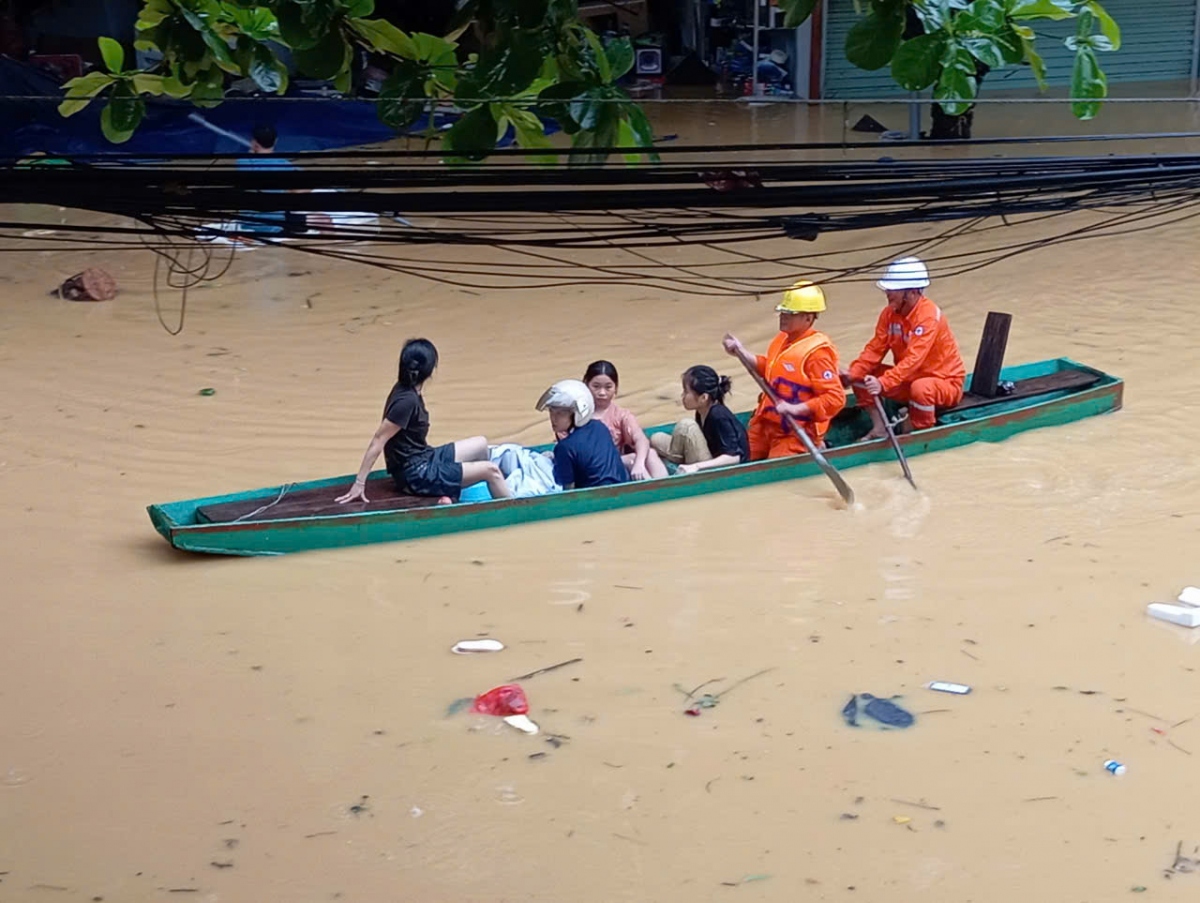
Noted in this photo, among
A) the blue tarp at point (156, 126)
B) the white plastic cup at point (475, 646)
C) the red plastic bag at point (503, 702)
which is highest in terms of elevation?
the blue tarp at point (156, 126)

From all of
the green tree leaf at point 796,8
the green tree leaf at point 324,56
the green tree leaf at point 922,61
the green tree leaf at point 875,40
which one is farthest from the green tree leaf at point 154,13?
the green tree leaf at point 922,61

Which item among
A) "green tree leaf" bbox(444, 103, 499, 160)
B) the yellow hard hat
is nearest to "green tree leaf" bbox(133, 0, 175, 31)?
"green tree leaf" bbox(444, 103, 499, 160)

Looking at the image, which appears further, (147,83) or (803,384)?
(803,384)

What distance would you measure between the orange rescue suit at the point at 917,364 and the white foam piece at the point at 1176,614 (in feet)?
7.25

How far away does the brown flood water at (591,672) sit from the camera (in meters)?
5.17

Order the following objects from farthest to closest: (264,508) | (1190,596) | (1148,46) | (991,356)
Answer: (1148,46), (991,356), (264,508), (1190,596)

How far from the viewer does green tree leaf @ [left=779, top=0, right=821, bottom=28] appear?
118 inches

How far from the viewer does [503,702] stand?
6086 millimetres

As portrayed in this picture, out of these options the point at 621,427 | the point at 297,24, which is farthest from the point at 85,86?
the point at 621,427

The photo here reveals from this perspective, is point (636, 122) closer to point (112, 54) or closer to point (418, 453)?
point (112, 54)

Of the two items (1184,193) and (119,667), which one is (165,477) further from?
(1184,193)

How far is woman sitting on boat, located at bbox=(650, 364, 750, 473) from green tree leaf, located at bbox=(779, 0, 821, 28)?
505 cm

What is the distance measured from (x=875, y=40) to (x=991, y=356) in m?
6.34

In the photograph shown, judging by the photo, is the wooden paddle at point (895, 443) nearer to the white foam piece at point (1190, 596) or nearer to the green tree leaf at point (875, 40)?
the white foam piece at point (1190, 596)
